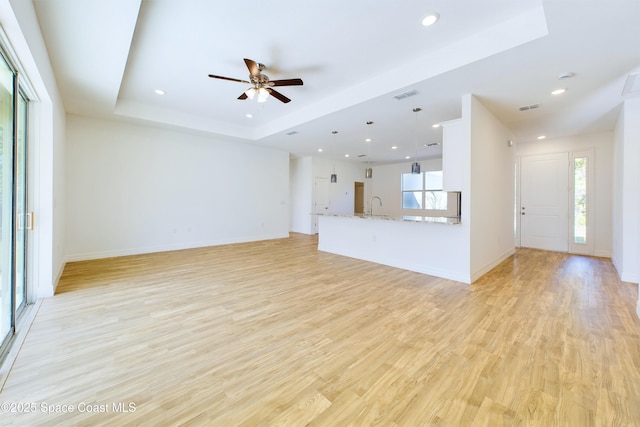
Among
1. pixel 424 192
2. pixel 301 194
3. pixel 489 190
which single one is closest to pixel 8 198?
pixel 489 190

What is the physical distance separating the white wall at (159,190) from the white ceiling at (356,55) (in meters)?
0.77

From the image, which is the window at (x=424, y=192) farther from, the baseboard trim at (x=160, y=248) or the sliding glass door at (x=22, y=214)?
the sliding glass door at (x=22, y=214)

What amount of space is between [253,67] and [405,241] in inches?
141

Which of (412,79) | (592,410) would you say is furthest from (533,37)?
(592,410)

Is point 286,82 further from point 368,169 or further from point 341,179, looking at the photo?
point 341,179

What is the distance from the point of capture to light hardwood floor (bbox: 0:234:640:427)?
145cm

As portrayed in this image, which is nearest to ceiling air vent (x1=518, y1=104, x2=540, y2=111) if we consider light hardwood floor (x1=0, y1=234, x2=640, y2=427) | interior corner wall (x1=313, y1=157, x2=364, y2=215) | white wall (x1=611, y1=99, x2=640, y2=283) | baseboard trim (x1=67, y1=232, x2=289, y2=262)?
white wall (x1=611, y1=99, x2=640, y2=283)

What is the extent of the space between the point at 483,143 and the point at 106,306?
5580mm

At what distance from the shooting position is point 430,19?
98.7 inches

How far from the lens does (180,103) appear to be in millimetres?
4906

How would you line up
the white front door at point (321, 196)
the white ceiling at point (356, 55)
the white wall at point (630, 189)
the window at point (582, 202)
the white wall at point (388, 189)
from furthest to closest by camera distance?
the white wall at point (388, 189), the white front door at point (321, 196), the window at point (582, 202), the white wall at point (630, 189), the white ceiling at point (356, 55)

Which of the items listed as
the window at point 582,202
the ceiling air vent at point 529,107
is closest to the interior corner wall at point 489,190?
the ceiling air vent at point 529,107

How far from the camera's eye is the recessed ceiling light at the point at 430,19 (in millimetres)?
2449

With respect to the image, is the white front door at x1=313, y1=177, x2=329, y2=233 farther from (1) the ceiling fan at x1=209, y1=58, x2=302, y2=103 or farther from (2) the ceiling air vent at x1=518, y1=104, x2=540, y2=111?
(2) the ceiling air vent at x1=518, y1=104, x2=540, y2=111
